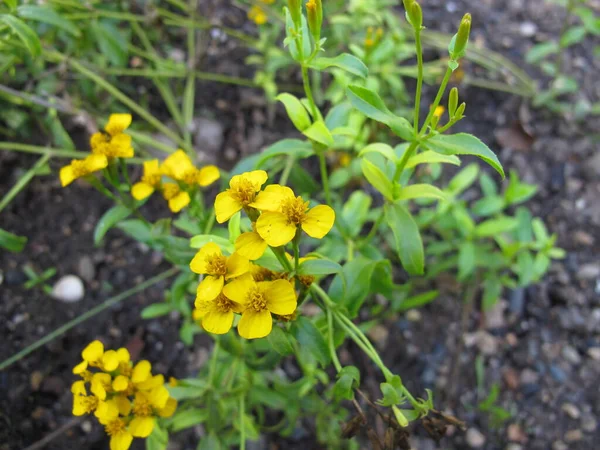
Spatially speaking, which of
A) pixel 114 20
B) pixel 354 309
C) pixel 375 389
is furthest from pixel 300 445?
pixel 114 20

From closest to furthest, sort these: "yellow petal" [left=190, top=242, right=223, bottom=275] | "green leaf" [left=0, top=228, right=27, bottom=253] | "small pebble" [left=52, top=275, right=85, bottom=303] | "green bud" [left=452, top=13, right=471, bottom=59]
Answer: "green bud" [left=452, top=13, right=471, bottom=59] < "yellow petal" [left=190, top=242, right=223, bottom=275] < "green leaf" [left=0, top=228, right=27, bottom=253] < "small pebble" [left=52, top=275, right=85, bottom=303]

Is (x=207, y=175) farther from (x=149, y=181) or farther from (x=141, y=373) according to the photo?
(x=141, y=373)

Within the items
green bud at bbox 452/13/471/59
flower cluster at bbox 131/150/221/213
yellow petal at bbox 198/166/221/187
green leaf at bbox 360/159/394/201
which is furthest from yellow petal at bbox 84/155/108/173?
green bud at bbox 452/13/471/59

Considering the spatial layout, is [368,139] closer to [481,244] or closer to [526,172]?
[481,244]

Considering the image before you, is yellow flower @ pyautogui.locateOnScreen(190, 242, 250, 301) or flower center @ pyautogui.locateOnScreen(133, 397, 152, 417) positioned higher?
yellow flower @ pyautogui.locateOnScreen(190, 242, 250, 301)

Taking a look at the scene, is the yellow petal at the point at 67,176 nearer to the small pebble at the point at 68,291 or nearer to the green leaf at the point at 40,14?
the green leaf at the point at 40,14

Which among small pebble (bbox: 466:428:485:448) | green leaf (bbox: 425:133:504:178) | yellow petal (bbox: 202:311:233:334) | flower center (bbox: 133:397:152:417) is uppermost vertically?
green leaf (bbox: 425:133:504:178)

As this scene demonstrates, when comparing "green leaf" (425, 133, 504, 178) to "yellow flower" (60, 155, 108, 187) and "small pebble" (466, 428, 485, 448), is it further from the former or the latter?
"small pebble" (466, 428, 485, 448)

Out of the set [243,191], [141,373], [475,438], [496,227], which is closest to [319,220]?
[243,191]
